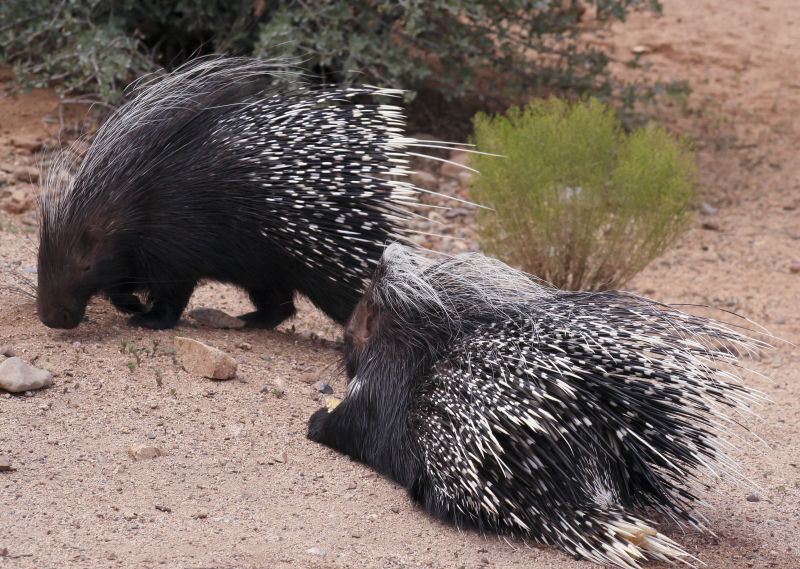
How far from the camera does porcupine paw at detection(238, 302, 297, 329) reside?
472cm

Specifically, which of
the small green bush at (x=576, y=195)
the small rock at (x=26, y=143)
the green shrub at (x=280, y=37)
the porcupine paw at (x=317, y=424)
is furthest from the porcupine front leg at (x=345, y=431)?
the small rock at (x=26, y=143)

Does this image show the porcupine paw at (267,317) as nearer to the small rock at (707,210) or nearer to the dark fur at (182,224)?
the dark fur at (182,224)

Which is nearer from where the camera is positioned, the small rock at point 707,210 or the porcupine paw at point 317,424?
the porcupine paw at point 317,424

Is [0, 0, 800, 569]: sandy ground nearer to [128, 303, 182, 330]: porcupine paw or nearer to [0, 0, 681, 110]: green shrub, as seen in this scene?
[128, 303, 182, 330]: porcupine paw

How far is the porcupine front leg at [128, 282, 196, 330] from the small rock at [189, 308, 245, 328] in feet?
0.92

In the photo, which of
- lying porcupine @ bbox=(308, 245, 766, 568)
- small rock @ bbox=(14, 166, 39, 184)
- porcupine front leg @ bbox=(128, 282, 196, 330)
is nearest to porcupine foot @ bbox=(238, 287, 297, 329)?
porcupine front leg @ bbox=(128, 282, 196, 330)

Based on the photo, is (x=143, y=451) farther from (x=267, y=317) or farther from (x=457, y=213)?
(x=457, y=213)

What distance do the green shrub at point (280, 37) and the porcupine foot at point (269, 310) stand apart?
1.99 meters

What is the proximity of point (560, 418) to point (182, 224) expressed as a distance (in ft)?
7.05

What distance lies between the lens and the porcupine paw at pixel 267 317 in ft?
15.5

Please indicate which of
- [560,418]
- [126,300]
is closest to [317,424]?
[560,418]

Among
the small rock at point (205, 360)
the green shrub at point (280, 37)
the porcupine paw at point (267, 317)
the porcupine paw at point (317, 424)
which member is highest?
the green shrub at point (280, 37)

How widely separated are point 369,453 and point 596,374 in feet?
3.18

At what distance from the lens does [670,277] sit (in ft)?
21.6
